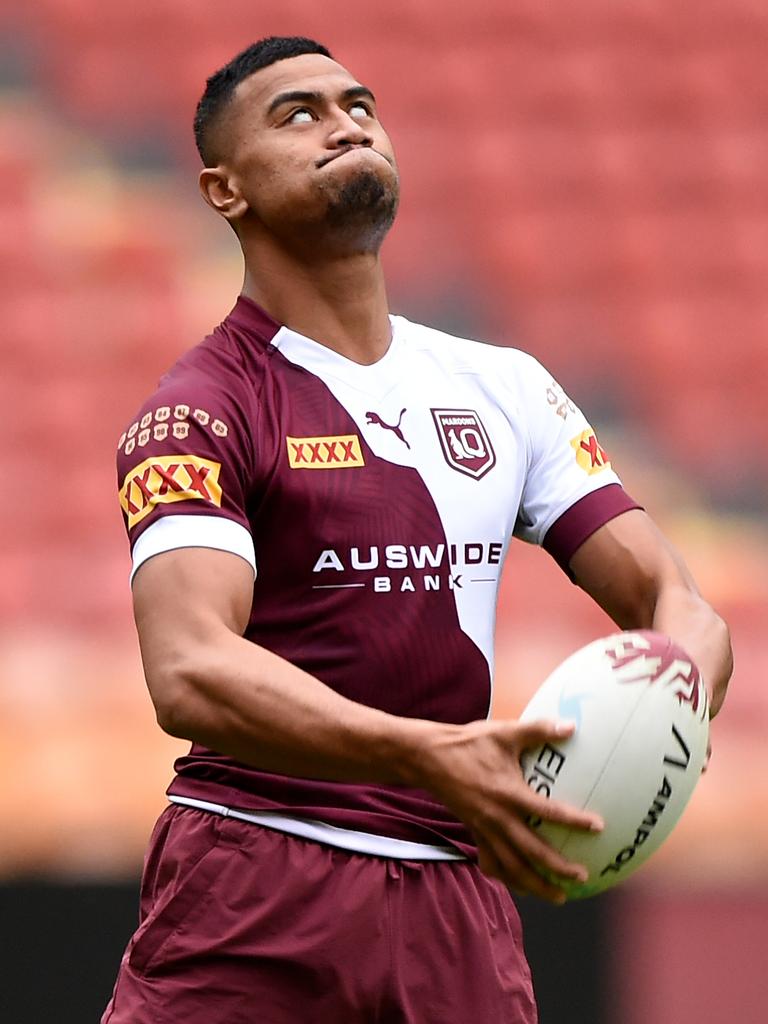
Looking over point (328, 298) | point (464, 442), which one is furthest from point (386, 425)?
point (328, 298)

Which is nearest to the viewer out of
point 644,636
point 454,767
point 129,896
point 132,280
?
point 454,767

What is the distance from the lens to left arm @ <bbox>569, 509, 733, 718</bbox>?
310 cm

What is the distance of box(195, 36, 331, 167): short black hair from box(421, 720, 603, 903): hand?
1.38m

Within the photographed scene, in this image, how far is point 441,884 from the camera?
3045 millimetres

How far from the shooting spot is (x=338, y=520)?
9.91 ft

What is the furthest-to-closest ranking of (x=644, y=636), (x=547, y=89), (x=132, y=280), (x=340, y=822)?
(x=547, y=89) → (x=132, y=280) → (x=340, y=822) → (x=644, y=636)

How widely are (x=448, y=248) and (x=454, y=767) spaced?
6212 millimetres

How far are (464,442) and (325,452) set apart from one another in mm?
272

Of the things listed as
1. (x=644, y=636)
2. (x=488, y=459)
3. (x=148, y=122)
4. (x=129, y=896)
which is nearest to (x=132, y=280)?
(x=148, y=122)

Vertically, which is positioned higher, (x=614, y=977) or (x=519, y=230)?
(x=519, y=230)

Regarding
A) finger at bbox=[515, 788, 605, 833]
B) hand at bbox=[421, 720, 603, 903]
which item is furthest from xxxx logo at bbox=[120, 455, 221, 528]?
finger at bbox=[515, 788, 605, 833]

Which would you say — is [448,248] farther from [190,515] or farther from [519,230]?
[190,515]

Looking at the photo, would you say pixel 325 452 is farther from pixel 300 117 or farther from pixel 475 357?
pixel 300 117

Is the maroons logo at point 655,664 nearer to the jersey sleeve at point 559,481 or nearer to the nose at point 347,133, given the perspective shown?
the jersey sleeve at point 559,481
